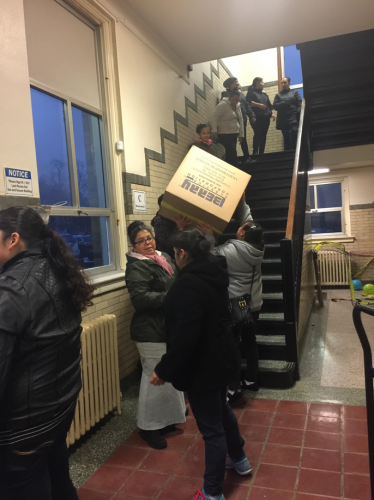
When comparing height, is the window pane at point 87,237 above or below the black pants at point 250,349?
above

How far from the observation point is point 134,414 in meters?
2.89

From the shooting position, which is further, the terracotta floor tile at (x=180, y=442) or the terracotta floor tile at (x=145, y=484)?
the terracotta floor tile at (x=180, y=442)

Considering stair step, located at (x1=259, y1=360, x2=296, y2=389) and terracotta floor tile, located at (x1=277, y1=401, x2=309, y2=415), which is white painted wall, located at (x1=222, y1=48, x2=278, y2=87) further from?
terracotta floor tile, located at (x1=277, y1=401, x2=309, y2=415)

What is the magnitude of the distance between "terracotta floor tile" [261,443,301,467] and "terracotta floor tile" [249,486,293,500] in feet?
0.79

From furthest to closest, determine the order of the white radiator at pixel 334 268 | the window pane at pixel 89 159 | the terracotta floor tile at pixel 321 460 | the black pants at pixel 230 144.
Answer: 1. the white radiator at pixel 334 268
2. the black pants at pixel 230 144
3. the window pane at pixel 89 159
4. the terracotta floor tile at pixel 321 460

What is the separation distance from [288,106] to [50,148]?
4563mm

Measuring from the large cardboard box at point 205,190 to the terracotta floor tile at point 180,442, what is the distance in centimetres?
144

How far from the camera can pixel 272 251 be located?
454 centimetres

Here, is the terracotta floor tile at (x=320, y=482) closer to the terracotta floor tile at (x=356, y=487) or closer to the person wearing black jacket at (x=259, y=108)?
the terracotta floor tile at (x=356, y=487)

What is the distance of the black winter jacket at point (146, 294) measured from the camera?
2.45m

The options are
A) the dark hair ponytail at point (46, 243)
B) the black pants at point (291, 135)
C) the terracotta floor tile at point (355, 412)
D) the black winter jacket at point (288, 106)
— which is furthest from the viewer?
the black pants at point (291, 135)

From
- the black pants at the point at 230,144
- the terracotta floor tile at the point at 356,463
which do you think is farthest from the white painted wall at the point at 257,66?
the terracotta floor tile at the point at 356,463

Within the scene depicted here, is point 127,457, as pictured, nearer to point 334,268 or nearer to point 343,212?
point 334,268

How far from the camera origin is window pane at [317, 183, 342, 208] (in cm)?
907
